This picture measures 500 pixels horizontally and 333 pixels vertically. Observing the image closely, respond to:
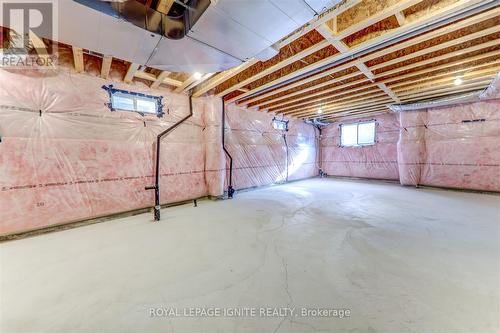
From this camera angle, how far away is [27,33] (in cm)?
202

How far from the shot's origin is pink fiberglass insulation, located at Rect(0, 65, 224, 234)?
7.82 ft

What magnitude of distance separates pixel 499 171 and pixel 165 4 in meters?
7.08

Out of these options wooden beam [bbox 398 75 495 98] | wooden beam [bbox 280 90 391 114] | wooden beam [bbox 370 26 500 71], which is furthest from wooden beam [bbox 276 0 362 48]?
wooden beam [bbox 398 75 495 98]

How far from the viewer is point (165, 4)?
1.77 m

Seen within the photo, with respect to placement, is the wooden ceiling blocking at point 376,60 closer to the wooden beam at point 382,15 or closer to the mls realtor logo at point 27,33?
the wooden beam at point 382,15

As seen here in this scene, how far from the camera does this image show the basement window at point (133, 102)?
3.14m

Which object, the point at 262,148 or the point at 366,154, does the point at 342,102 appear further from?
the point at 366,154

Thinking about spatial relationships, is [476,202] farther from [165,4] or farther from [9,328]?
[9,328]

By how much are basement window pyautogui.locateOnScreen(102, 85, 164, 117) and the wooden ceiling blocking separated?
2.78 ft

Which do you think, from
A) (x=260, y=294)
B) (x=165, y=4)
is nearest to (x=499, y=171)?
(x=260, y=294)

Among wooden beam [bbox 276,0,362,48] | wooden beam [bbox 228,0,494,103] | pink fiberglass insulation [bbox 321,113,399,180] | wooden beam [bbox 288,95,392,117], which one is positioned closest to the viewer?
wooden beam [bbox 276,0,362,48]

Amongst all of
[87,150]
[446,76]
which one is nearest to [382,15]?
[446,76]

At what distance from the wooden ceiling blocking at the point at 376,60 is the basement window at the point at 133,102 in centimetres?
85

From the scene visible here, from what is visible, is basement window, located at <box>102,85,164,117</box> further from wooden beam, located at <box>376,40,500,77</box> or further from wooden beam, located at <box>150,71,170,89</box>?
wooden beam, located at <box>376,40,500,77</box>
